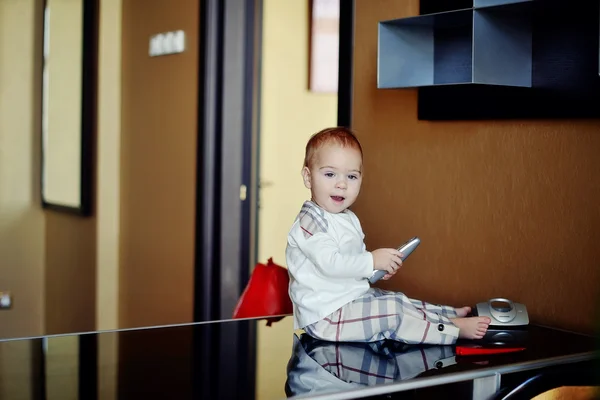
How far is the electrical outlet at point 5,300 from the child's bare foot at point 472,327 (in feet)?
11.1

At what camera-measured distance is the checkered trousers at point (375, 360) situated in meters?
1.37

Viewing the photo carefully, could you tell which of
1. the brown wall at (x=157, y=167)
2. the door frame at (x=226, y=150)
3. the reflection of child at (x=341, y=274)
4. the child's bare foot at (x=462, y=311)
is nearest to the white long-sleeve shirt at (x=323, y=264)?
the reflection of child at (x=341, y=274)

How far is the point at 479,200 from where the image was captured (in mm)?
1848

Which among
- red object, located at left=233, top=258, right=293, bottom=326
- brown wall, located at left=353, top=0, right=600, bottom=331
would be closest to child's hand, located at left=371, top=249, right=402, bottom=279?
brown wall, located at left=353, top=0, right=600, bottom=331

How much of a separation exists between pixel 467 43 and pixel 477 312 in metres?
0.59

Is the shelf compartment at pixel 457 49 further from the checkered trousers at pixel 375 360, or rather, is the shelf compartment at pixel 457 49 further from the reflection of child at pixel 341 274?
the checkered trousers at pixel 375 360

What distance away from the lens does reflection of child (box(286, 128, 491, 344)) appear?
5.36 feet

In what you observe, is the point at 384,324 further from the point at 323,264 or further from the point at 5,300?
the point at 5,300

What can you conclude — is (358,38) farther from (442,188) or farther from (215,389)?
(215,389)

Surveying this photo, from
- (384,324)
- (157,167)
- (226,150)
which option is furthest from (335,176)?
(157,167)

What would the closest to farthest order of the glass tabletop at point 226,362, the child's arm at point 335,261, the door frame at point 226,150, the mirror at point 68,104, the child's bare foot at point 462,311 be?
the glass tabletop at point 226,362, the child's arm at point 335,261, the child's bare foot at point 462,311, the door frame at point 226,150, the mirror at point 68,104

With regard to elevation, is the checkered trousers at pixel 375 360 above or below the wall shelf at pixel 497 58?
below

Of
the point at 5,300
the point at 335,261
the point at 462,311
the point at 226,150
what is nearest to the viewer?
the point at 335,261

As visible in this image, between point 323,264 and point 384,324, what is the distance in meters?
0.17
